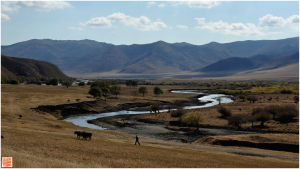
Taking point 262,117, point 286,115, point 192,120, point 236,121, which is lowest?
point 236,121

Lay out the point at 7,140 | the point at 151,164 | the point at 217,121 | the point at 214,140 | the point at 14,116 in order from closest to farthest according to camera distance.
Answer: the point at 151,164 < the point at 7,140 < the point at 214,140 < the point at 14,116 < the point at 217,121

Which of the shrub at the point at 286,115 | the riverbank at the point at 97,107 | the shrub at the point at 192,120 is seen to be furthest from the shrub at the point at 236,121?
the riverbank at the point at 97,107

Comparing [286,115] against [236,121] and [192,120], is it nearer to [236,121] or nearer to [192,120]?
[236,121]

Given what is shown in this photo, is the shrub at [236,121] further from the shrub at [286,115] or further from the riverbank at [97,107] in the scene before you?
the riverbank at [97,107]

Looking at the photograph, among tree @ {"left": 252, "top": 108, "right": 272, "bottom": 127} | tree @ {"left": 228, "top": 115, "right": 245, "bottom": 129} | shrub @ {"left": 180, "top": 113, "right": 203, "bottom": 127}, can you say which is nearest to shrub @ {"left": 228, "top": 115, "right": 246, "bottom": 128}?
tree @ {"left": 228, "top": 115, "right": 245, "bottom": 129}

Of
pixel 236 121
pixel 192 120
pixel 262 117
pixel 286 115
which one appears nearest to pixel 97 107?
pixel 192 120

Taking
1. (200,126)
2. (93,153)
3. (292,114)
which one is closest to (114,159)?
(93,153)

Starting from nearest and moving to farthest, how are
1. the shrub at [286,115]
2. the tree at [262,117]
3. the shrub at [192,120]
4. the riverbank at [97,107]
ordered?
the shrub at [192,120], the tree at [262,117], the shrub at [286,115], the riverbank at [97,107]

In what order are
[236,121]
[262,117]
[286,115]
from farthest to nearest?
1. [286,115]
2. [262,117]
3. [236,121]

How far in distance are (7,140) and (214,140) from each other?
117 ft

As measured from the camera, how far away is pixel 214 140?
190ft

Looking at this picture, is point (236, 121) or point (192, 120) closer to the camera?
point (236, 121)

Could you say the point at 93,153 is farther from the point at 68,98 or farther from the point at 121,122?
the point at 68,98

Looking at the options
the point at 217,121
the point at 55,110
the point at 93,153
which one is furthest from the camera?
the point at 55,110
